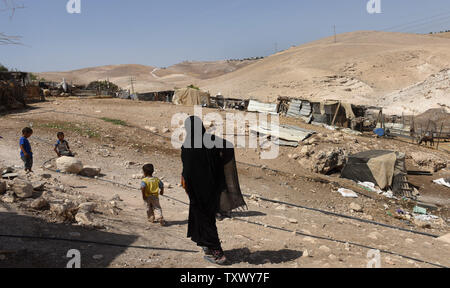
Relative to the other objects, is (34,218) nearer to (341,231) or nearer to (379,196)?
(341,231)

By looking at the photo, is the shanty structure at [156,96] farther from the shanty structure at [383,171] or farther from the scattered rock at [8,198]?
the scattered rock at [8,198]

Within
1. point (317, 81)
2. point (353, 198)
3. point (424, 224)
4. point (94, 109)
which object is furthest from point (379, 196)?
point (317, 81)

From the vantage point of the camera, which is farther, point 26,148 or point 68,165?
point 68,165

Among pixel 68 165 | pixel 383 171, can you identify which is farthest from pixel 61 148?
pixel 383 171

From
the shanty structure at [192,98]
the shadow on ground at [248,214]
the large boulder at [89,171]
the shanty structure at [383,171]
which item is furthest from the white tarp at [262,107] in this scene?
the shadow on ground at [248,214]

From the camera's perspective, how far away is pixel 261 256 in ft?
12.1

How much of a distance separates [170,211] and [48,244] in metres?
2.28

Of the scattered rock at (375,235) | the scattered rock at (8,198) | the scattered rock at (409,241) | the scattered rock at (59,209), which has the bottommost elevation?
the scattered rock at (409,241)

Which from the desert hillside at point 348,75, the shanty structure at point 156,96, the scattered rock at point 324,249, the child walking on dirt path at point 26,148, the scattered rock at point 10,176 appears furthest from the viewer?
the desert hillside at point 348,75

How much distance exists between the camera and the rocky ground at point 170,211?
345 cm

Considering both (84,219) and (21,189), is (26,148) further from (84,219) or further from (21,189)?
(84,219)

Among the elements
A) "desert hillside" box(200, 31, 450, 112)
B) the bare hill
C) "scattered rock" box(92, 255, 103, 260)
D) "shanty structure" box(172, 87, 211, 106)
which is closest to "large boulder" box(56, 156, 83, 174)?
"scattered rock" box(92, 255, 103, 260)

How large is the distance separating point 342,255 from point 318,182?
575 cm

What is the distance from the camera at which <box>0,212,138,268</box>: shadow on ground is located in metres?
2.92
